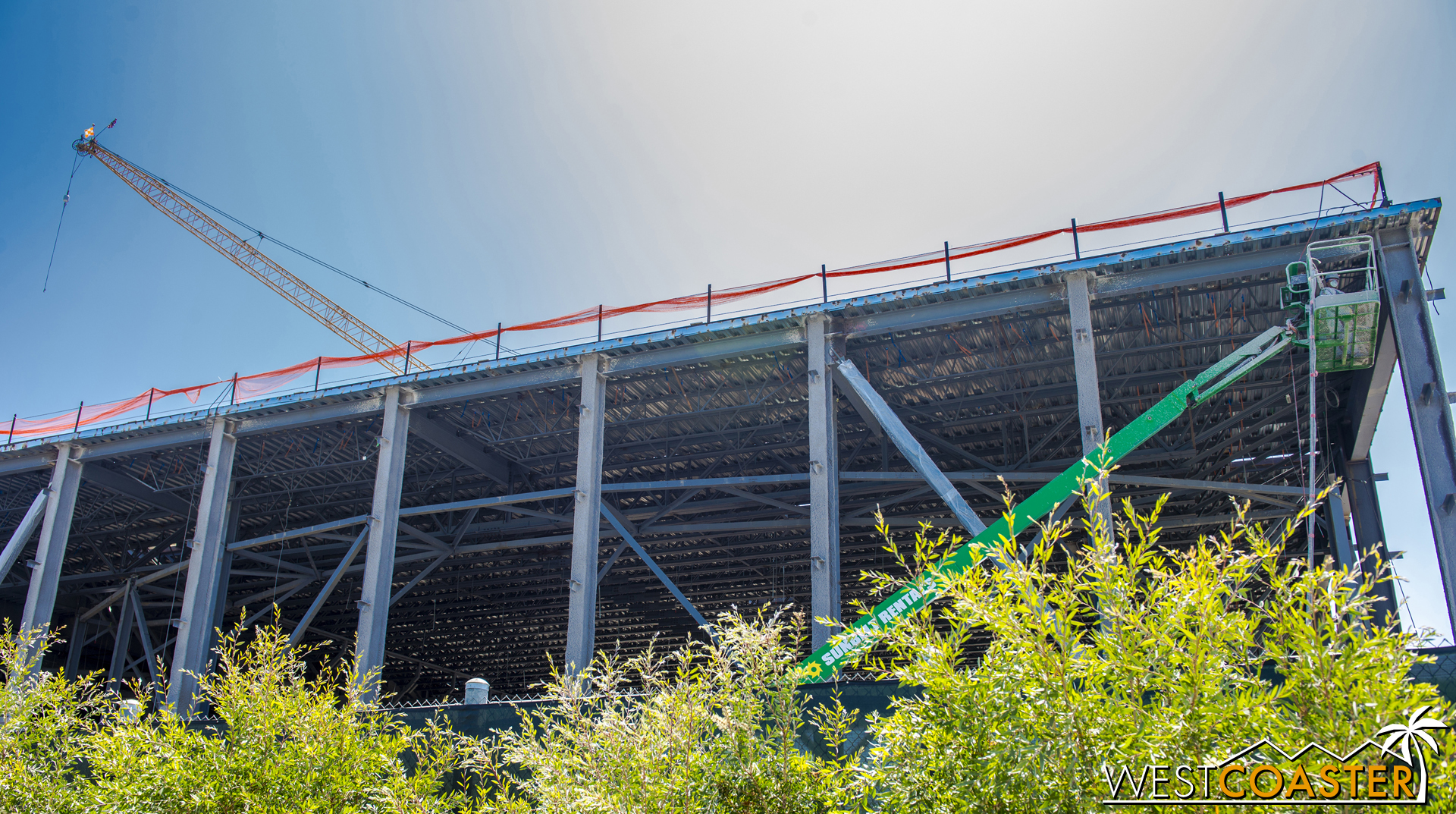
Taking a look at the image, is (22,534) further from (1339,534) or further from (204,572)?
(1339,534)

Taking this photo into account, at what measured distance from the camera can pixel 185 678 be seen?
26703 mm

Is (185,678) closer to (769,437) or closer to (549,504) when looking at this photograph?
(549,504)

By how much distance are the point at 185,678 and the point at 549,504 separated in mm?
12138

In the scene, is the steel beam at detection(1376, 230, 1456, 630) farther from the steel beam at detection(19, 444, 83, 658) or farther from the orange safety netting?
the steel beam at detection(19, 444, 83, 658)

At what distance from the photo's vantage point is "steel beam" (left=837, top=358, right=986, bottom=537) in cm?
2008

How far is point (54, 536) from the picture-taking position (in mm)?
29844

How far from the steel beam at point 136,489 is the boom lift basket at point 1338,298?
32135mm

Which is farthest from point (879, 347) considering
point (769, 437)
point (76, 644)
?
point (76, 644)

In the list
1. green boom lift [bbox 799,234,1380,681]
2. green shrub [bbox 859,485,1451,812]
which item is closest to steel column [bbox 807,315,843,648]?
green boom lift [bbox 799,234,1380,681]

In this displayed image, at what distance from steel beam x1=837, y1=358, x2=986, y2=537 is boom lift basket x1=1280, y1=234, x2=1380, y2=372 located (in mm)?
7285

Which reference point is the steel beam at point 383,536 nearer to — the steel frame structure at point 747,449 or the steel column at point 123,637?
the steel frame structure at point 747,449

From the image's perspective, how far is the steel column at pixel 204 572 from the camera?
86.4ft

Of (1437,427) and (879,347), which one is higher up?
(879,347)

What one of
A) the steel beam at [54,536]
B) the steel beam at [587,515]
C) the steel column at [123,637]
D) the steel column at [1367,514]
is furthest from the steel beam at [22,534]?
the steel column at [1367,514]
